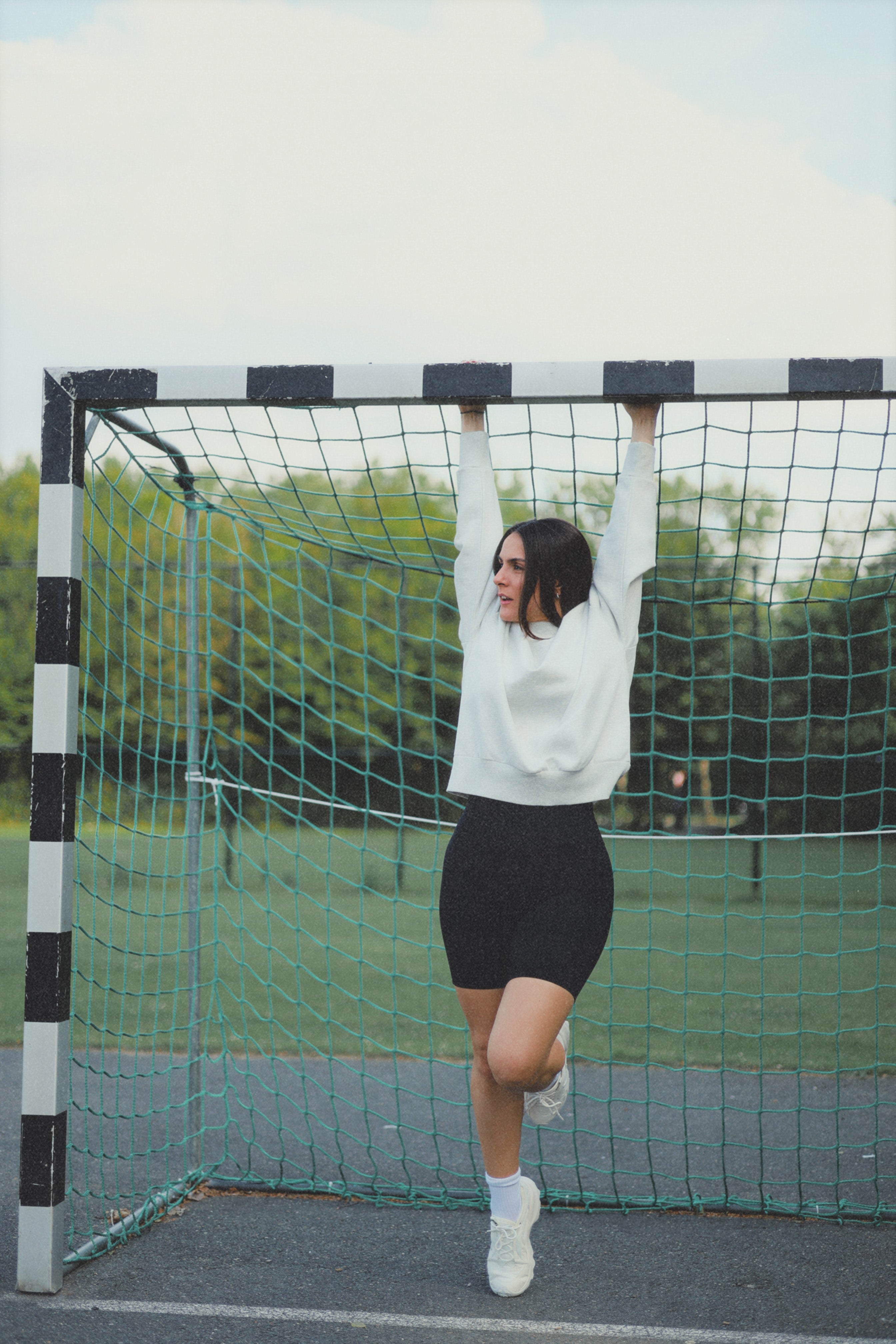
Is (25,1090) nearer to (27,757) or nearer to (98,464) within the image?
(98,464)

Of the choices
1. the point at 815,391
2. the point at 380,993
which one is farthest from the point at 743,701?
the point at 815,391

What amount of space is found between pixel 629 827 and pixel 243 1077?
400 inches

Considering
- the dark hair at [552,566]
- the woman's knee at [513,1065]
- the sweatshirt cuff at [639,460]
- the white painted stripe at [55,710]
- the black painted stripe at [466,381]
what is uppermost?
the black painted stripe at [466,381]

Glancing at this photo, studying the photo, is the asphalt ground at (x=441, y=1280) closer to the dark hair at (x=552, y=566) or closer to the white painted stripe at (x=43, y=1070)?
the white painted stripe at (x=43, y=1070)

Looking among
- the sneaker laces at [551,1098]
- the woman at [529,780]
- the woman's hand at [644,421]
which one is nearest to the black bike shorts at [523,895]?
the woman at [529,780]

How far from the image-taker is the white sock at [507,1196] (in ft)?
8.34

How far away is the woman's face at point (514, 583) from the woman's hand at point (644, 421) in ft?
1.20

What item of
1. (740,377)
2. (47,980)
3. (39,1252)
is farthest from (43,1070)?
(740,377)

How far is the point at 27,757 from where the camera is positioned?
50.0 ft

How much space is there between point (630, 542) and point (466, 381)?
1.84 ft

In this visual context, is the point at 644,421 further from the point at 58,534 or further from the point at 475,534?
the point at 58,534

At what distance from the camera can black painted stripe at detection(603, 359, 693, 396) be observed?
2.60 m

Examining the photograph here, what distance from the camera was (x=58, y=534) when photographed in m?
2.75

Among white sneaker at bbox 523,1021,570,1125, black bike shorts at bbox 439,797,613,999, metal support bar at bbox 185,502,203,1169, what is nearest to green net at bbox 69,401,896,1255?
metal support bar at bbox 185,502,203,1169
